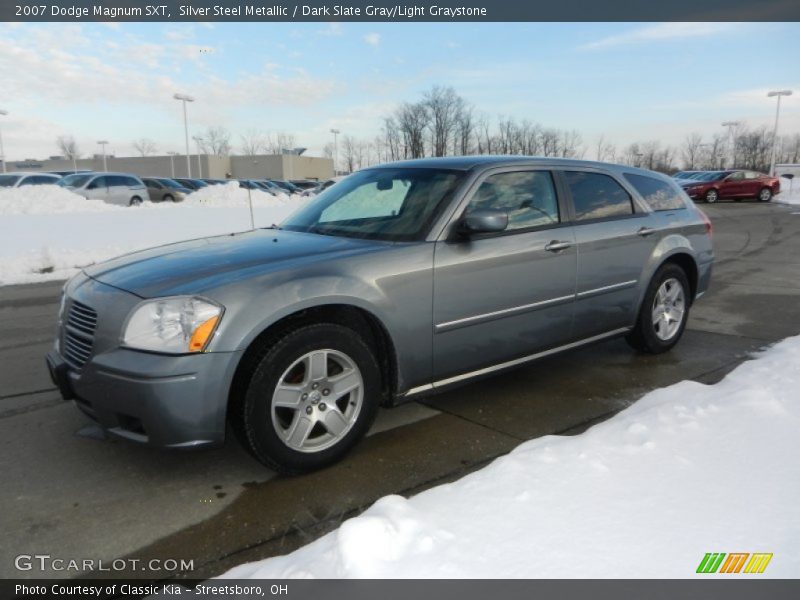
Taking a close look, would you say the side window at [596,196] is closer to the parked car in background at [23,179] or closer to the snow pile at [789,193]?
the parked car in background at [23,179]

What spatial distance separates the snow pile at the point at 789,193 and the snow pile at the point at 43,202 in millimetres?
30846

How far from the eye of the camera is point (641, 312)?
187 inches

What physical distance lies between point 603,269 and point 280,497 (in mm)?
2710

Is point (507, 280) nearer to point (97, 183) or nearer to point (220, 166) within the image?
point (97, 183)

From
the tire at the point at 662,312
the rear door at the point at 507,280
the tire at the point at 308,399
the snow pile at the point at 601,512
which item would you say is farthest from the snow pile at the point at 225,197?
the snow pile at the point at 601,512

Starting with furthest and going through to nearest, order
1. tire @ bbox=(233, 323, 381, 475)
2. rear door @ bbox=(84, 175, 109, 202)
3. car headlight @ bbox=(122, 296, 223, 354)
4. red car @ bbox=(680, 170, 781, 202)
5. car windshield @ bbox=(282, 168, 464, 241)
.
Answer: red car @ bbox=(680, 170, 781, 202) < rear door @ bbox=(84, 175, 109, 202) < car windshield @ bbox=(282, 168, 464, 241) < tire @ bbox=(233, 323, 381, 475) < car headlight @ bbox=(122, 296, 223, 354)

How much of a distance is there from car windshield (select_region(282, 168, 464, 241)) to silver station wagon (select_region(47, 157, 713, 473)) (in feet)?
0.05

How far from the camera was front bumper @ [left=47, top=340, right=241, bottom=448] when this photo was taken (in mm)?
2633

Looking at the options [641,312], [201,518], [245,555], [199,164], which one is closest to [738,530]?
[245,555]

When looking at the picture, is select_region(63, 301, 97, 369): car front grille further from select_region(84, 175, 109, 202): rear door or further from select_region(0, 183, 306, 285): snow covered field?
select_region(84, 175, 109, 202): rear door

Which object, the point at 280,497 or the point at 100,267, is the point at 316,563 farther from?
the point at 100,267

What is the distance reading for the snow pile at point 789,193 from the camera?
30.7 metres

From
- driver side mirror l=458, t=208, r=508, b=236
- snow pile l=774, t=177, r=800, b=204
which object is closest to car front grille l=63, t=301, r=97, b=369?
driver side mirror l=458, t=208, r=508, b=236

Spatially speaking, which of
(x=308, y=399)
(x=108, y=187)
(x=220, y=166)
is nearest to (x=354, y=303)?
(x=308, y=399)
